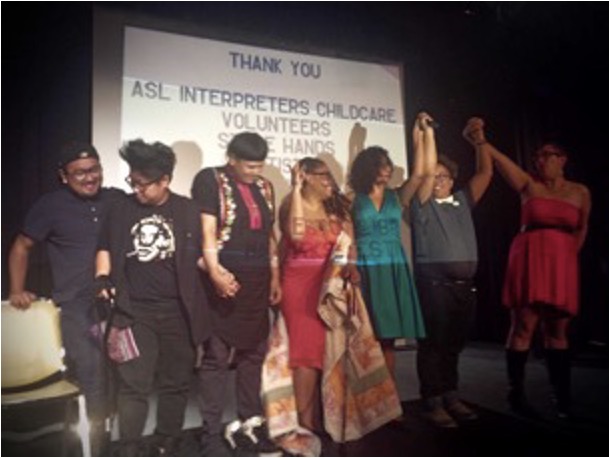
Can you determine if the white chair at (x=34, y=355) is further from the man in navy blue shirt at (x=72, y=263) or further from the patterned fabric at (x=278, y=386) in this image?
the patterned fabric at (x=278, y=386)

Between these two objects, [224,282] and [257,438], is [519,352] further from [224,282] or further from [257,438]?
[224,282]

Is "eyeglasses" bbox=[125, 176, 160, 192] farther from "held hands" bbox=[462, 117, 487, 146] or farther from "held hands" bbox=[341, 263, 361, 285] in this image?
"held hands" bbox=[462, 117, 487, 146]

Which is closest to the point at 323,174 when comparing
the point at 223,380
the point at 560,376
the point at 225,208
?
the point at 225,208

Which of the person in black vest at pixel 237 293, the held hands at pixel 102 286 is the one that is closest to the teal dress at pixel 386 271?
the person in black vest at pixel 237 293

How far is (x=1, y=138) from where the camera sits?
79.7 inches

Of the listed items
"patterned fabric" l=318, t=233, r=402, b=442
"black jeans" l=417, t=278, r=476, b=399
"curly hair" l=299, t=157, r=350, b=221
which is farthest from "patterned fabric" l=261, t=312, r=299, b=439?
"black jeans" l=417, t=278, r=476, b=399

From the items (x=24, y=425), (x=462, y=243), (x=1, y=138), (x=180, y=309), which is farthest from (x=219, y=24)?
(x=24, y=425)

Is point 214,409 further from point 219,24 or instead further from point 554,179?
point 554,179

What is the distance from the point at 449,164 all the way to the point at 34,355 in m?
1.74

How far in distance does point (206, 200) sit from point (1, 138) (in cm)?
76

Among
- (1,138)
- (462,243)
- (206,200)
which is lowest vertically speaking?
(462,243)

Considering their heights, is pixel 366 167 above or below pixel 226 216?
above

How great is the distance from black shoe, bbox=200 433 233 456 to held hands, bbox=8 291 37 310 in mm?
759

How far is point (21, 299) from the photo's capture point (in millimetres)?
1905
